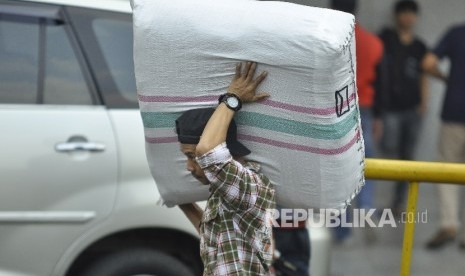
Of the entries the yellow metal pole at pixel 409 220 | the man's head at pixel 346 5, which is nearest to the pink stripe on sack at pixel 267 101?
the yellow metal pole at pixel 409 220

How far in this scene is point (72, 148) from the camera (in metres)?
4.56

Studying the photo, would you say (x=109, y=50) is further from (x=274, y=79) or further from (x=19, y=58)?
(x=274, y=79)

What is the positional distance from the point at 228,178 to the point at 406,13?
16.5 ft

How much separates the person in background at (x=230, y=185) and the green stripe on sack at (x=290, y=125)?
5cm

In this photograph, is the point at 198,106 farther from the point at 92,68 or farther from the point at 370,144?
the point at 370,144

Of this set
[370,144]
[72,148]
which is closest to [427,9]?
[370,144]

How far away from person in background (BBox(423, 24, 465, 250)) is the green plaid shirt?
3.98 meters

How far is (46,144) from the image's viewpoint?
4.53m

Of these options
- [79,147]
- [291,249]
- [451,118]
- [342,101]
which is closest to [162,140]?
[342,101]

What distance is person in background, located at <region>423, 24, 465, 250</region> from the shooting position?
22.3ft

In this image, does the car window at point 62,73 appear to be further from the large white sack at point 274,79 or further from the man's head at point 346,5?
the man's head at point 346,5

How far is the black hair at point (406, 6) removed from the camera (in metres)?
7.67

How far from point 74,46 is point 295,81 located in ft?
6.58

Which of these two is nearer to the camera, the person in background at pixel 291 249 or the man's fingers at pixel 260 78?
the man's fingers at pixel 260 78
